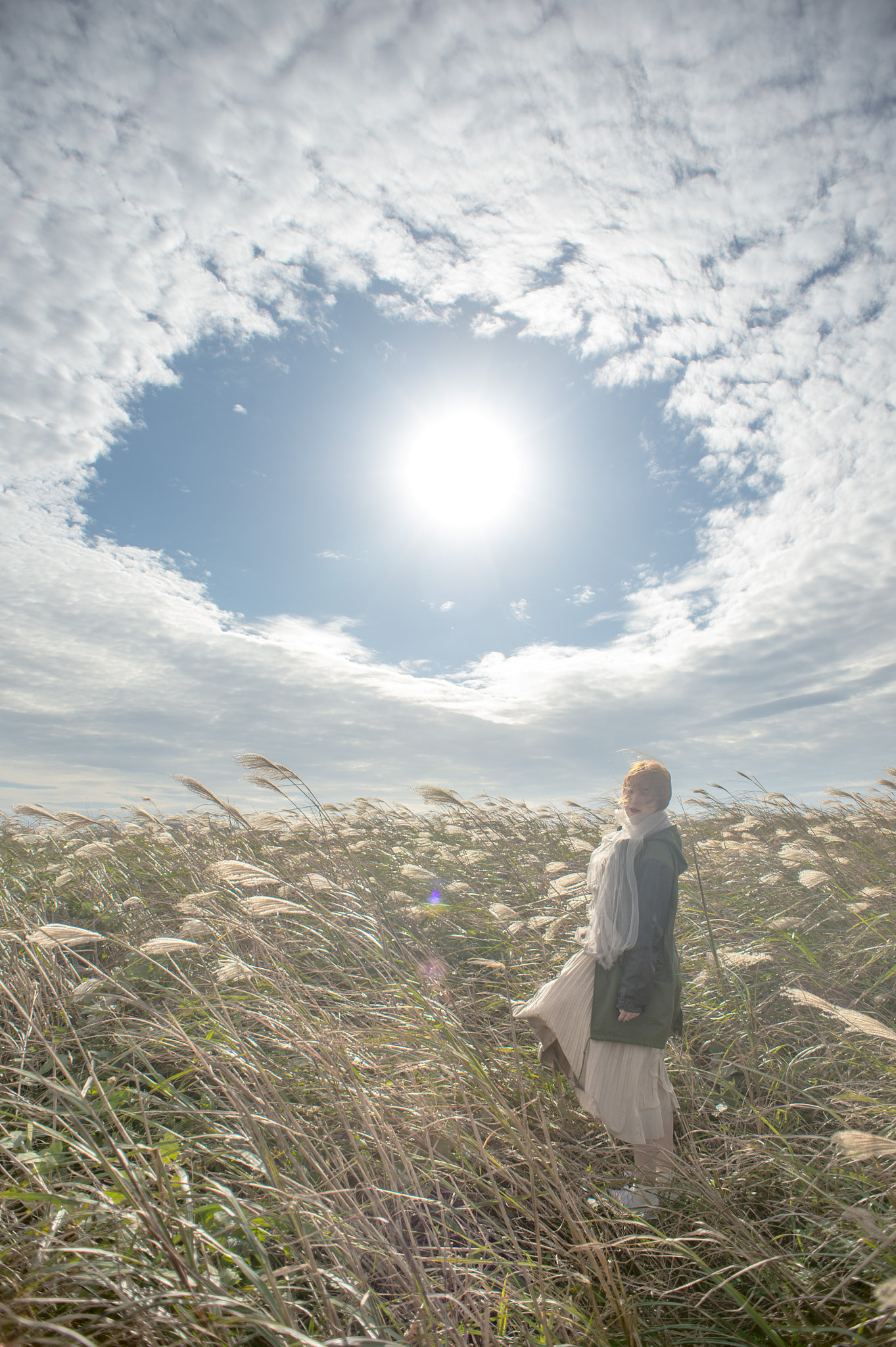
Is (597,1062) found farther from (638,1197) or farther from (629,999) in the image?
(638,1197)

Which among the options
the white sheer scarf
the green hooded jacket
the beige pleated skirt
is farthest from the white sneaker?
the white sheer scarf

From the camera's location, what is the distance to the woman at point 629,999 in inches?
110

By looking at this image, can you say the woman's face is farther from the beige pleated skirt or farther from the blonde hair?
the beige pleated skirt

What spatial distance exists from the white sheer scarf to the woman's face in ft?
0.11

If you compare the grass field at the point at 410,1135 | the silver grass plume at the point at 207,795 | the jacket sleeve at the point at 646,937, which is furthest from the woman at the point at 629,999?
the silver grass plume at the point at 207,795

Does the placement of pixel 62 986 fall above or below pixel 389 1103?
above

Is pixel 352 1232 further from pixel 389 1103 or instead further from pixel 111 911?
pixel 111 911

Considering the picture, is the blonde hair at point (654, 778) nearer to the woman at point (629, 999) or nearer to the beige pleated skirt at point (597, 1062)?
the woman at point (629, 999)

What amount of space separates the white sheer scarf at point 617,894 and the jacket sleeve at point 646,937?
0.12 feet

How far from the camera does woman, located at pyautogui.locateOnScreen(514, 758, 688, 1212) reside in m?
2.79

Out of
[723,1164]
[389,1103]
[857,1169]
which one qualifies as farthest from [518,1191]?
[857,1169]

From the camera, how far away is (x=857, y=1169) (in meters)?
2.63

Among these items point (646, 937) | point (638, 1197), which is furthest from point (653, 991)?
point (638, 1197)

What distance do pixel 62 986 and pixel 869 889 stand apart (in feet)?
18.4
